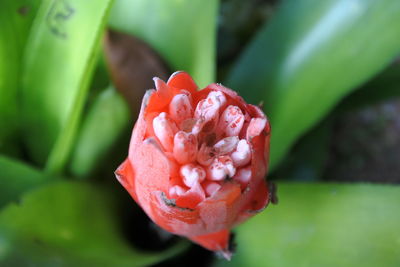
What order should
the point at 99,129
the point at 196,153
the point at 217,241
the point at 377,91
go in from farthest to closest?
1. the point at 377,91
2. the point at 99,129
3. the point at 217,241
4. the point at 196,153

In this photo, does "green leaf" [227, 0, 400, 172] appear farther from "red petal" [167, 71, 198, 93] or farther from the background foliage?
"red petal" [167, 71, 198, 93]

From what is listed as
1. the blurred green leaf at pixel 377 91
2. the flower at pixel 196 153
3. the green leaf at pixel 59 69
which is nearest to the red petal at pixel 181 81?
the flower at pixel 196 153

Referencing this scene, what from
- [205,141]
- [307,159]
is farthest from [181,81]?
[307,159]

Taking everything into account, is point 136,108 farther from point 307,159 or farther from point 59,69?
point 307,159

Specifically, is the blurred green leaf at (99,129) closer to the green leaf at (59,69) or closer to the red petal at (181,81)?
the green leaf at (59,69)

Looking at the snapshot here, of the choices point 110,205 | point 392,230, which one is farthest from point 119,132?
point 392,230
